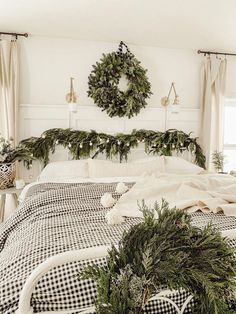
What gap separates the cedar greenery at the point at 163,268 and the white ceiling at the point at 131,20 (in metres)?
2.36

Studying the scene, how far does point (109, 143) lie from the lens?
11.8 ft

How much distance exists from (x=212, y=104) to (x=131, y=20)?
5.50 feet

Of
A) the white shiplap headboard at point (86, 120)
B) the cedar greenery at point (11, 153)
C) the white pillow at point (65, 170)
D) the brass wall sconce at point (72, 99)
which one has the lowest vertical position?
the white pillow at point (65, 170)

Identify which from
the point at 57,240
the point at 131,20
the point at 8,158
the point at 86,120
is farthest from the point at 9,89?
the point at 57,240

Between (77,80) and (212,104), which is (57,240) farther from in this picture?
(212,104)

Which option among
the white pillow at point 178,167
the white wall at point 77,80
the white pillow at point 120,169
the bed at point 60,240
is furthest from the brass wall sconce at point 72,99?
the bed at point 60,240

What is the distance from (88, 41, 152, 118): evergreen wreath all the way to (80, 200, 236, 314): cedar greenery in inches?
115

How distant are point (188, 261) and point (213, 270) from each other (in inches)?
2.7

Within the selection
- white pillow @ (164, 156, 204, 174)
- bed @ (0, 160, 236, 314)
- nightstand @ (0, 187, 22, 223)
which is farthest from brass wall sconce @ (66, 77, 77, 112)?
→ bed @ (0, 160, 236, 314)

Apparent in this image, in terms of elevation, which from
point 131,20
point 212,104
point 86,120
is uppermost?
point 131,20

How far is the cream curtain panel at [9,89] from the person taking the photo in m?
3.31

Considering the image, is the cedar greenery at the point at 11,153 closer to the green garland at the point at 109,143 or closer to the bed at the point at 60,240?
the green garland at the point at 109,143

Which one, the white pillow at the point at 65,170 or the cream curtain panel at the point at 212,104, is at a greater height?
the cream curtain panel at the point at 212,104

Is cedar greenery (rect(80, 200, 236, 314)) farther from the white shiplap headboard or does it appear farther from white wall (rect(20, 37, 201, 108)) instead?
white wall (rect(20, 37, 201, 108))
